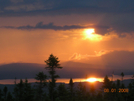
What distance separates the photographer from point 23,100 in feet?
197

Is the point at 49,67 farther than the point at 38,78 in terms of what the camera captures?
No

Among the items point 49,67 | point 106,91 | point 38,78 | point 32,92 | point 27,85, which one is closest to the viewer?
point 49,67

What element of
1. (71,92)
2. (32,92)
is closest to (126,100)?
(71,92)

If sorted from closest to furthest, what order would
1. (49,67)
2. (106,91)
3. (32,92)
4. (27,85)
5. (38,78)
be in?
1. (49,67)
2. (38,78)
3. (32,92)
4. (27,85)
5. (106,91)

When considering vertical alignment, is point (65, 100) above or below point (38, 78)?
below

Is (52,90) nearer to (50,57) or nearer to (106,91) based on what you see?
Answer: (50,57)

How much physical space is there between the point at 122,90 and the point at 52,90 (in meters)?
41.4

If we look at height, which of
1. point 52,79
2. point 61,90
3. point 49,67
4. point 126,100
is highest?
point 49,67

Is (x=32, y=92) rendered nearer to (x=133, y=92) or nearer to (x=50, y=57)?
(x=50, y=57)

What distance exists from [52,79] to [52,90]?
12.2 feet

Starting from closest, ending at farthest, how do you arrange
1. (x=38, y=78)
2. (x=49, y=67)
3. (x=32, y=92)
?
(x=49, y=67), (x=38, y=78), (x=32, y=92)

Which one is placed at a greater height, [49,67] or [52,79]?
[49,67]

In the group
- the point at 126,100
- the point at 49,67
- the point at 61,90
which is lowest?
the point at 126,100

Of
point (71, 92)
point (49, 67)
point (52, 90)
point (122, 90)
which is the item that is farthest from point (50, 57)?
point (122, 90)
